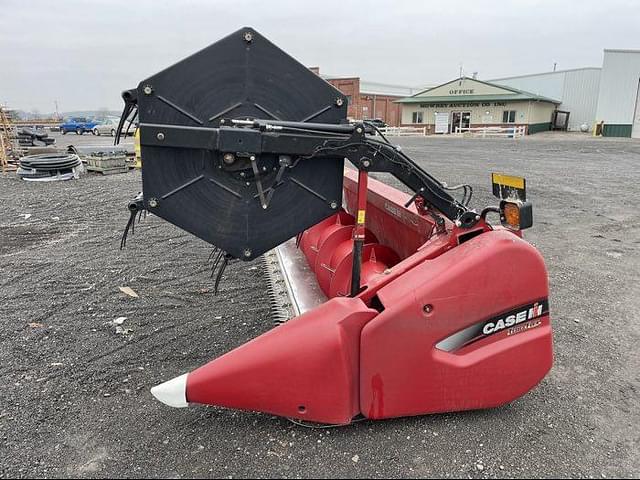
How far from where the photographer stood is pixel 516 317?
230cm

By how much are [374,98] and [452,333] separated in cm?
4394

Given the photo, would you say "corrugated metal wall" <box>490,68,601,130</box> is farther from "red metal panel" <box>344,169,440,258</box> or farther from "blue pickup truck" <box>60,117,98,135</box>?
"red metal panel" <box>344,169,440,258</box>

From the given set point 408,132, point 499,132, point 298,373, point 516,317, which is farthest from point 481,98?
point 298,373

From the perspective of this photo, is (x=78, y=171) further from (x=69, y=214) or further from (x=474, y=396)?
(x=474, y=396)

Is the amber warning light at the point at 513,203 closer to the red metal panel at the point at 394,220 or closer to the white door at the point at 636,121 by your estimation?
the red metal panel at the point at 394,220

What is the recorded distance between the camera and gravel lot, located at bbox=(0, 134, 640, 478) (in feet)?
7.02

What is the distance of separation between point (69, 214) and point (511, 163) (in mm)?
12360

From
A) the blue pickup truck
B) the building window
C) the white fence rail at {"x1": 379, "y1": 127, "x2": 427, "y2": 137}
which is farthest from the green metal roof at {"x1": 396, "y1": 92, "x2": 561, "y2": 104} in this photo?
the blue pickup truck

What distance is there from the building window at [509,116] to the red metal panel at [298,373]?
38.1 m

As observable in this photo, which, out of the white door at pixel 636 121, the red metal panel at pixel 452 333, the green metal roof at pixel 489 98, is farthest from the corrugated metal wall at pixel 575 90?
the red metal panel at pixel 452 333

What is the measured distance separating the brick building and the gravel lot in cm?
3412

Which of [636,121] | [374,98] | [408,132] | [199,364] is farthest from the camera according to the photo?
[374,98]

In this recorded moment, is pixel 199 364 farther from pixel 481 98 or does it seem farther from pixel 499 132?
pixel 481 98

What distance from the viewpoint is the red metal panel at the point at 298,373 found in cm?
216
